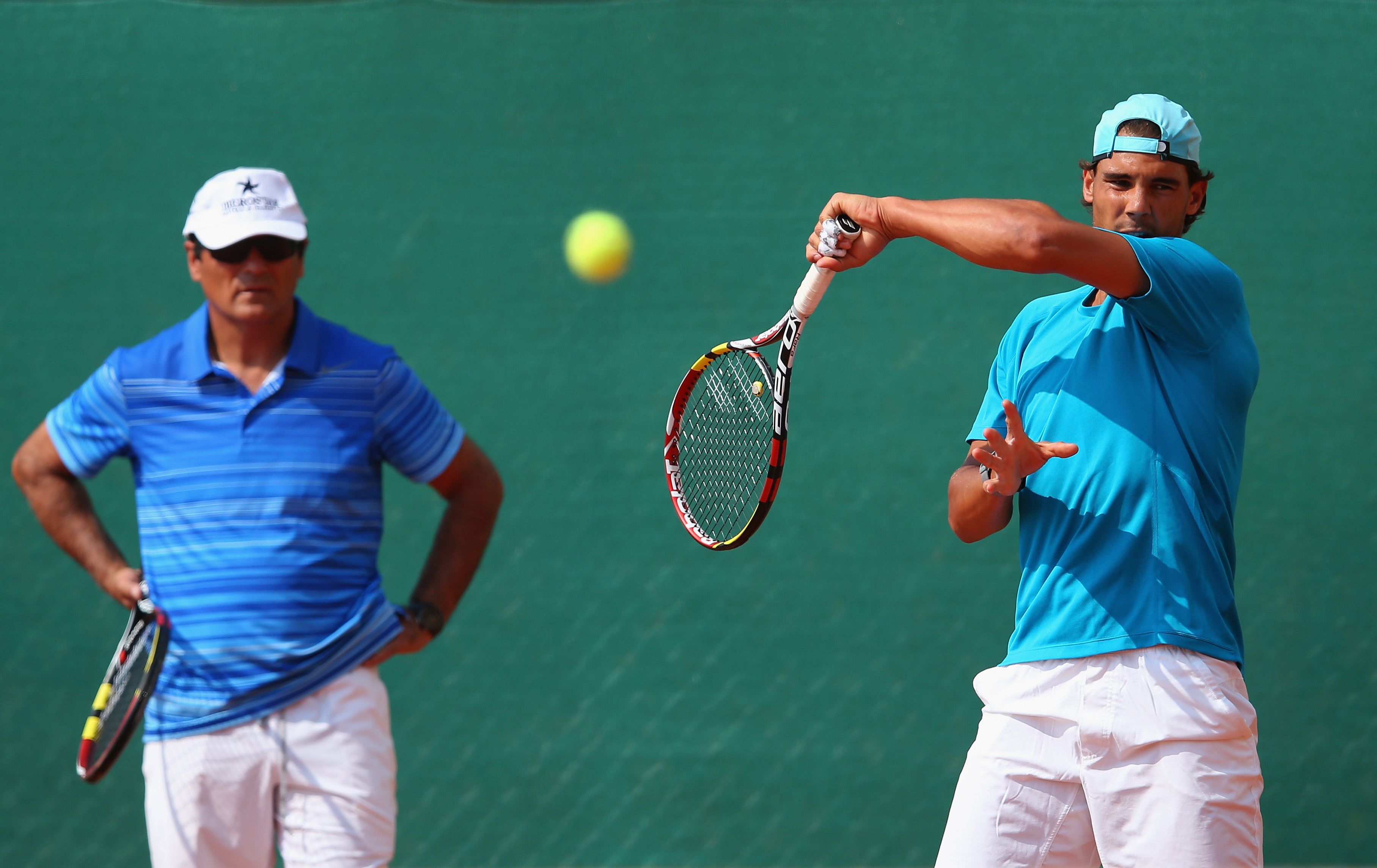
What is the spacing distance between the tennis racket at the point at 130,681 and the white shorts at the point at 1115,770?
52.4 inches

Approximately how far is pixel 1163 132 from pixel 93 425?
6.27 feet

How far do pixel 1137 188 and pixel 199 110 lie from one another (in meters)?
2.57

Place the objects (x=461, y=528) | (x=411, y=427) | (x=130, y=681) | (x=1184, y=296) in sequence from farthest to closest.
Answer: (x=461, y=528), (x=411, y=427), (x=130, y=681), (x=1184, y=296)

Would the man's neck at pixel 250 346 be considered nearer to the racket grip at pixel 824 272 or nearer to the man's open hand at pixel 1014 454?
the racket grip at pixel 824 272

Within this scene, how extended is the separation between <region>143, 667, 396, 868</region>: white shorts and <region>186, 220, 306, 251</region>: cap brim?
811 mm

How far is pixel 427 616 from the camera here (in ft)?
8.79

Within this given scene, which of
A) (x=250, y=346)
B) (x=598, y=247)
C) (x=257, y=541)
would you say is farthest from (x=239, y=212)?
(x=598, y=247)

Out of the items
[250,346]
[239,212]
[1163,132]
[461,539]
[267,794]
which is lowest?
[267,794]

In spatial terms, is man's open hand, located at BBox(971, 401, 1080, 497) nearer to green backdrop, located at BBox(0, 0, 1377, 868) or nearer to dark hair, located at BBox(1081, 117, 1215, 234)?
dark hair, located at BBox(1081, 117, 1215, 234)

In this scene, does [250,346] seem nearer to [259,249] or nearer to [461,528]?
[259,249]

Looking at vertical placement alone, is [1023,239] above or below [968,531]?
above

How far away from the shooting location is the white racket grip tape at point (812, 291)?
215cm

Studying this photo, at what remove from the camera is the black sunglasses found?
8.09 feet

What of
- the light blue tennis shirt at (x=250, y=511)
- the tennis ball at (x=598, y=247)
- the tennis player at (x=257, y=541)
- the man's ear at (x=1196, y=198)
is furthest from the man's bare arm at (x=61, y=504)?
the man's ear at (x=1196, y=198)
